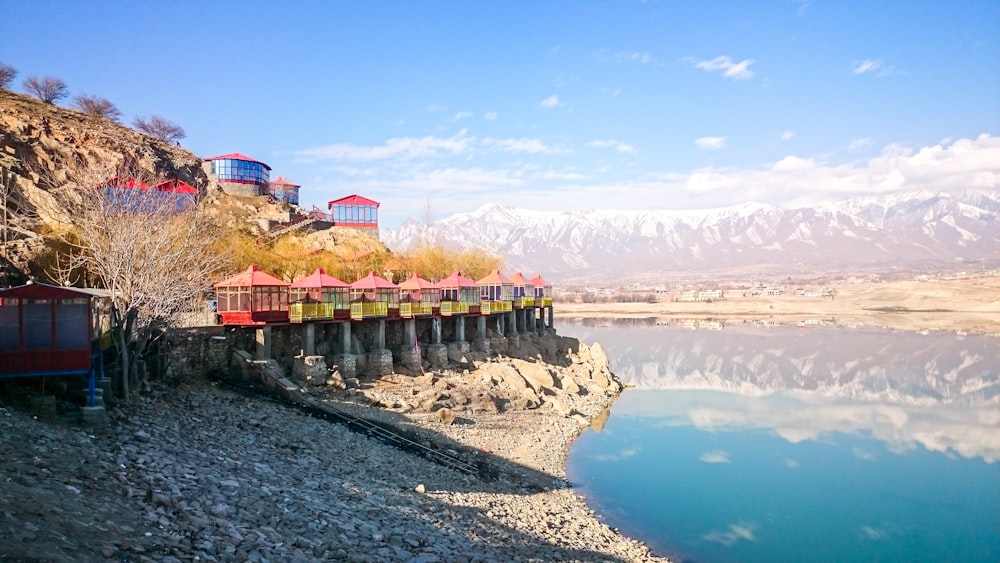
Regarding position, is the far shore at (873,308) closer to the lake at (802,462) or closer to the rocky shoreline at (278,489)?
the lake at (802,462)

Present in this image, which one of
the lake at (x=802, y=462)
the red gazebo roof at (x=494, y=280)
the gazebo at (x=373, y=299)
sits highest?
the red gazebo roof at (x=494, y=280)

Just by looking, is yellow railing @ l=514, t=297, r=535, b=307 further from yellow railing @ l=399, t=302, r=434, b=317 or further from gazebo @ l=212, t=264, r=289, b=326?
gazebo @ l=212, t=264, r=289, b=326

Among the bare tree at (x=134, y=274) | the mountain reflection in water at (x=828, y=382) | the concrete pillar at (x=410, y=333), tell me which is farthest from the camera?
the concrete pillar at (x=410, y=333)

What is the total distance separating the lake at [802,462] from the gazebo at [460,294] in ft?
38.1

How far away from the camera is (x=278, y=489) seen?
1482 centimetres

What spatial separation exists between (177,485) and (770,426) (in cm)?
3305

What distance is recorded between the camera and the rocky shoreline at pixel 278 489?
10.3 m

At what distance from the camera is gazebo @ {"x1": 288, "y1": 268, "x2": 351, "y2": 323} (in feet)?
107

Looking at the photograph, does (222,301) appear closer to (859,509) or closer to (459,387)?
(459,387)

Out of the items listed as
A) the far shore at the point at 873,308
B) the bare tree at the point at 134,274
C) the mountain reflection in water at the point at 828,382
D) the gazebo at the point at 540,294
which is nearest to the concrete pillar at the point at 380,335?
the bare tree at the point at 134,274

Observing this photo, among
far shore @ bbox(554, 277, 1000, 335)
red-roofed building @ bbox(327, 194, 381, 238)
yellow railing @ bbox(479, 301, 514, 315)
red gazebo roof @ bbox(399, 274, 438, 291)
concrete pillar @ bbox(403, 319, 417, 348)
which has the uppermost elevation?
red-roofed building @ bbox(327, 194, 381, 238)

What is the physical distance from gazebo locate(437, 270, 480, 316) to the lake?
11616 mm

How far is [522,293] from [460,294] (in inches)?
401

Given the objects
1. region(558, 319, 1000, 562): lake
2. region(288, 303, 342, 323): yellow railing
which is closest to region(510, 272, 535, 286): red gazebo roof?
region(558, 319, 1000, 562): lake
